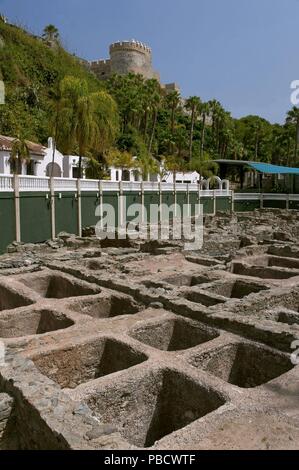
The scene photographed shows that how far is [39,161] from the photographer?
34.4 meters

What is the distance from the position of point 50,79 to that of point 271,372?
165 feet

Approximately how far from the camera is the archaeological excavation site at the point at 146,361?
5.07 m

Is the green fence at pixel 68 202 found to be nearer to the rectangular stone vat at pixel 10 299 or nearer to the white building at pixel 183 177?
the rectangular stone vat at pixel 10 299

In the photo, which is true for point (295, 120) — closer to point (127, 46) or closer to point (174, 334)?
point (127, 46)

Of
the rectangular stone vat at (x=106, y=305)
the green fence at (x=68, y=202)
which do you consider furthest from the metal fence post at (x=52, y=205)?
the rectangular stone vat at (x=106, y=305)

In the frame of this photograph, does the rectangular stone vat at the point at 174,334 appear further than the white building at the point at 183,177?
No

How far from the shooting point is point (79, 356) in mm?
7750

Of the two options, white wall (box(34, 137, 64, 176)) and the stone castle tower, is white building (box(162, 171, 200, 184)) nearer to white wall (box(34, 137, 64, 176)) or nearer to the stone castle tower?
white wall (box(34, 137, 64, 176))

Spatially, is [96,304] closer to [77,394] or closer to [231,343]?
[231,343]

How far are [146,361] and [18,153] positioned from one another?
24.8 meters

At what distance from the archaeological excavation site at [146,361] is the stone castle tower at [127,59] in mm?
71144

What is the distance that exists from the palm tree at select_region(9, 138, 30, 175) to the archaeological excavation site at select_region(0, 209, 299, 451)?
16172 millimetres
